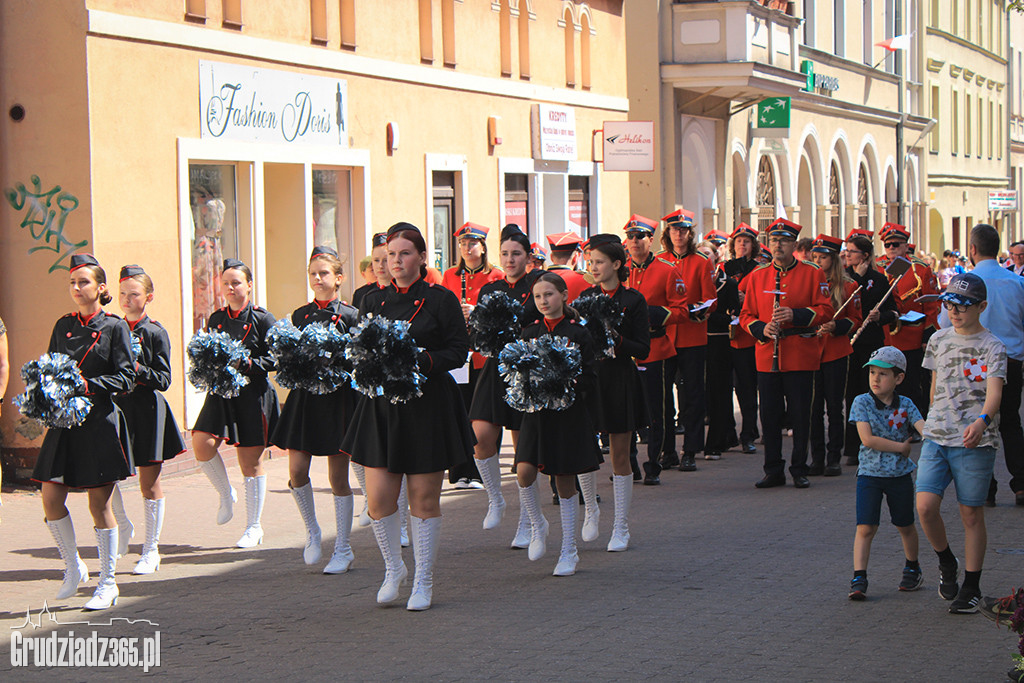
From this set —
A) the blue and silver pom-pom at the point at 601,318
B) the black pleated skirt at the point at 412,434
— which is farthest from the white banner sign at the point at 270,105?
the black pleated skirt at the point at 412,434

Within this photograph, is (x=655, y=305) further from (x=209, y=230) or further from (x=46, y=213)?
(x=46, y=213)

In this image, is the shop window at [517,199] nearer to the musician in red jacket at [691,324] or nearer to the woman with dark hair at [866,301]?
the musician in red jacket at [691,324]

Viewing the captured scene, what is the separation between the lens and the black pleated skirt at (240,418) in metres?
9.45

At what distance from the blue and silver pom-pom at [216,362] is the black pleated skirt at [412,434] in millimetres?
1800

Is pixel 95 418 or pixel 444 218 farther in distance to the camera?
pixel 444 218

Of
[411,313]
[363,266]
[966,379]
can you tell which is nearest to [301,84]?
[363,266]

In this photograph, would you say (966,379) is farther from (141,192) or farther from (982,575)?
(141,192)

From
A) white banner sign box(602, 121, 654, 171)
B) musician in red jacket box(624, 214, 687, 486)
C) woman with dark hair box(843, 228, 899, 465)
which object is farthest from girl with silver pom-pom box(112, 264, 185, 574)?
white banner sign box(602, 121, 654, 171)

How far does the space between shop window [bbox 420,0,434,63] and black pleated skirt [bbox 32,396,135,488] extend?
1090 cm

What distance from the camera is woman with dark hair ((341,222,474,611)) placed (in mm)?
7398

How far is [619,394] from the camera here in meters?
9.20

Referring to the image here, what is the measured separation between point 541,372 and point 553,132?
1401 cm

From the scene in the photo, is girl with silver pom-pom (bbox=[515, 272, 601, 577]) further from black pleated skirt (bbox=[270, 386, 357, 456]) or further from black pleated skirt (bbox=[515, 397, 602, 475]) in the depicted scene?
black pleated skirt (bbox=[270, 386, 357, 456])

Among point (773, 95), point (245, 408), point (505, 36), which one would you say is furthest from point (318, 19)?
point (773, 95)
